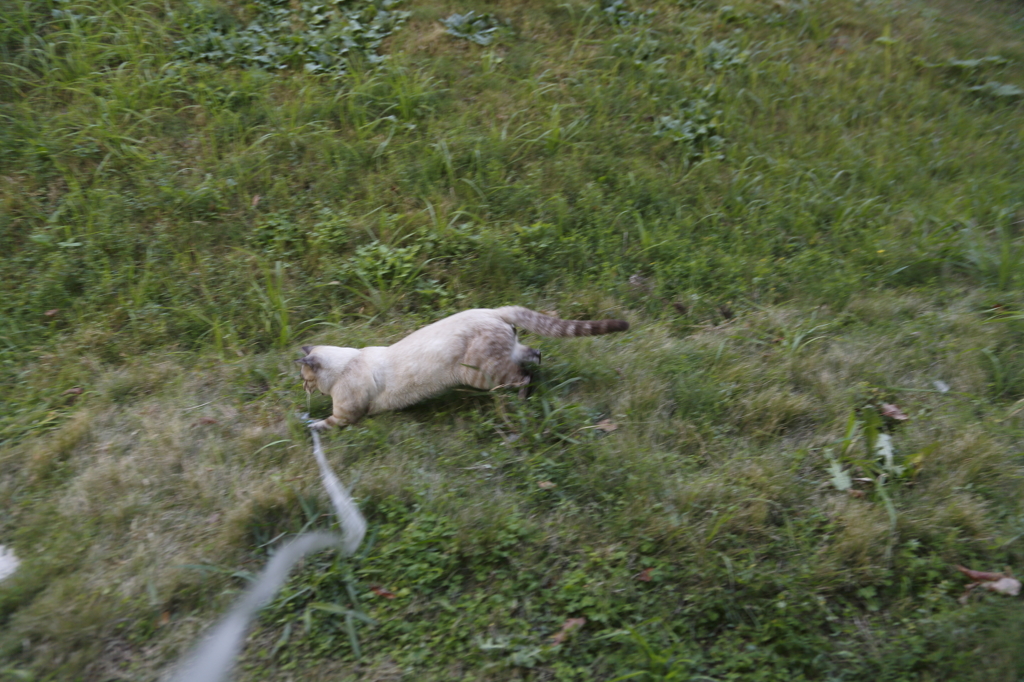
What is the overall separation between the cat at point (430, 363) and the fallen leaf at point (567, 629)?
1.54 meters

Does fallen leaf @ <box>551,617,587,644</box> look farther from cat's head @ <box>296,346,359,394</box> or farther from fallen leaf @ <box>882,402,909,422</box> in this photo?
fallen leaf @ <box>882,402,909,422</box>

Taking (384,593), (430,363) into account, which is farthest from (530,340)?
(384,593)

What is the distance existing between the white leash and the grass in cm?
8

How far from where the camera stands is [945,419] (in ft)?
14.2

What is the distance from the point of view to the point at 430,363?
14.2ft

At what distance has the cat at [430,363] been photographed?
14.2 feet

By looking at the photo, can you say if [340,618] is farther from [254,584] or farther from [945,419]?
[945,419]

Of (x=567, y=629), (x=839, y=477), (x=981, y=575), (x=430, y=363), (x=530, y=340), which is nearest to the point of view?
(x=567, y=629)

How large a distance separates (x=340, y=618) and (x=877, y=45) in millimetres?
8547

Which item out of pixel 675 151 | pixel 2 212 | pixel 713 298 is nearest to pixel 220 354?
pixel 2 212

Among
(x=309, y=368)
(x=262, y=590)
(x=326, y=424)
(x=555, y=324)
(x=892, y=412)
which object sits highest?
(x=555, y=324)

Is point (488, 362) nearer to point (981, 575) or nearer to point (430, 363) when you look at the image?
point (430, 363)

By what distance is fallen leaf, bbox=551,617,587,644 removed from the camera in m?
3.27

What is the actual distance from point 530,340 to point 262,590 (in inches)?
97.1
